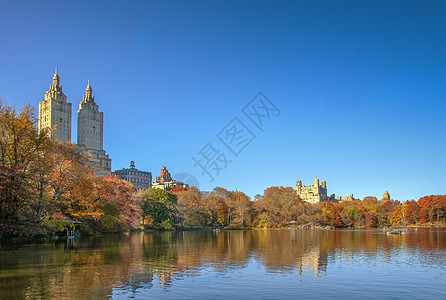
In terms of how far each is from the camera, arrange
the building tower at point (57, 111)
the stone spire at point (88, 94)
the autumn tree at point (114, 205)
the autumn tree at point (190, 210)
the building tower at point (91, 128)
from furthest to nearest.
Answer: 1. the stone spire at point (88, 94)
2. the building tower at point (91, 128)
3. the building tower at point (57, 111)
4. the autumn tree at point (190, 210)
5. the autumn tree at point (114, 205)

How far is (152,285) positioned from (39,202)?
21992 millimetres

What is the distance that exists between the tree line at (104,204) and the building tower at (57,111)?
291 ft

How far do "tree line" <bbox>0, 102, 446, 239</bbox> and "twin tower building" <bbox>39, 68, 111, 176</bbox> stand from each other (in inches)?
2934

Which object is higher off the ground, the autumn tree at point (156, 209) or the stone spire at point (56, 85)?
the stone spire at point (56, 85)

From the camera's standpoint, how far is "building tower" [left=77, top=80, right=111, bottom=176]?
17993 cm

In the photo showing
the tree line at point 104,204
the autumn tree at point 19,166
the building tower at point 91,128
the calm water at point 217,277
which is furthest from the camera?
the building tower at point 91,128

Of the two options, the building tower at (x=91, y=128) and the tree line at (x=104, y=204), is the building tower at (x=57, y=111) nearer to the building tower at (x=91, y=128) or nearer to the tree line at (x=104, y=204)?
the building tower at (x=91, y=128)

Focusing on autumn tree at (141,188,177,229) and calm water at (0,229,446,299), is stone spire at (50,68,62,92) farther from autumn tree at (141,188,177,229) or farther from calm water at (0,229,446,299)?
calm water at (0,229,446,299)

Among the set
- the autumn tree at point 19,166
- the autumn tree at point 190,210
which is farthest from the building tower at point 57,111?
the autumn tree at point 19,166

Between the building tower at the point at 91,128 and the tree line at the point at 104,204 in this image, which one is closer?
the tree line at the point at 104,204

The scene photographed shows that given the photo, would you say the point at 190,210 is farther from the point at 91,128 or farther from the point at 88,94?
the point at 88,94

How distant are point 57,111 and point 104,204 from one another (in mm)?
131102

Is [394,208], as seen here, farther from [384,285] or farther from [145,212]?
[384,285]

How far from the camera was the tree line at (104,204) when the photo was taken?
101 feet
